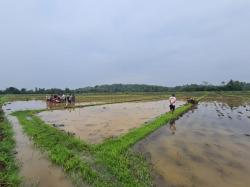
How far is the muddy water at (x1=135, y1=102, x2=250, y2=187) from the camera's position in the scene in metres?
6.91

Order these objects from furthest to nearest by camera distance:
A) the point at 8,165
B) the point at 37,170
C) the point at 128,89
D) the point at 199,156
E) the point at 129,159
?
1. the point at 128,89
2. the point at 199,156
3. the point at 129,159
4. the point at 8,165
5. the point at 37,170

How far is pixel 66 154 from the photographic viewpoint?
9172mm

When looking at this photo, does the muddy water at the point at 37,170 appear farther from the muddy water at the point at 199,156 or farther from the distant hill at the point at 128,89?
the distant hill at the point at 128,89

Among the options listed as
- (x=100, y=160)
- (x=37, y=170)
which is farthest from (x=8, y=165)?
(x=100, y=160)

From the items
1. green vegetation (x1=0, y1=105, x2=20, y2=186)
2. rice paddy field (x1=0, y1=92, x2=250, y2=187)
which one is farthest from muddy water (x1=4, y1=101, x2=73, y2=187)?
green vegetation (x1=0, y1=105, x2=20, y2=186)

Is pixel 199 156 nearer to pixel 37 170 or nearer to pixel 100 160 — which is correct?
pixel 100 160

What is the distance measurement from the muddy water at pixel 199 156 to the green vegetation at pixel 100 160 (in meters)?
0.49

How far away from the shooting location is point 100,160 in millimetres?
8477

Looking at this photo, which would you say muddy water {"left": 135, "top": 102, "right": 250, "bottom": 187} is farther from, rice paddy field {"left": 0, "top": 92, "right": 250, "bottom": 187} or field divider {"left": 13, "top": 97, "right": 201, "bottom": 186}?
field divider {"left": 13, "top": 97, "right": 201, "bottom": 186}

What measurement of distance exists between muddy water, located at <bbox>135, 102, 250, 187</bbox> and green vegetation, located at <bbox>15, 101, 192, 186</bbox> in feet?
1.60

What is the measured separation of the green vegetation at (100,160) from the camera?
6.79 meters

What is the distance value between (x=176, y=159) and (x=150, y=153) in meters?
1.14

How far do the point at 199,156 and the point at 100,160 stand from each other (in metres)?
3.52

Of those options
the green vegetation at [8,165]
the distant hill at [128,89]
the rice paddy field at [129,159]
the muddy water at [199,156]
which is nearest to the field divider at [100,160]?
the rice paddy field at [129,159]
